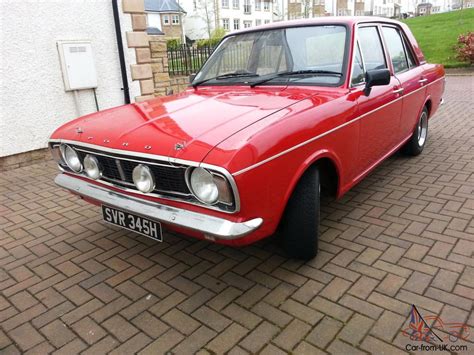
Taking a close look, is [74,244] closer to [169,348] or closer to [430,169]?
[169,348]

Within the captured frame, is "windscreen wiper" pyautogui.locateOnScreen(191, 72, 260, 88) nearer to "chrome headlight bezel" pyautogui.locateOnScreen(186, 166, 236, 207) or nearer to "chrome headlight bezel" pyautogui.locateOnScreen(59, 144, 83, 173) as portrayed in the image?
"chrome headlight bezel" pyautogui.locateOnScreen(59, 144, 83, 173)

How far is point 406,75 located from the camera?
4277mm

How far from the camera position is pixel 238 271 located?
9.41 ft

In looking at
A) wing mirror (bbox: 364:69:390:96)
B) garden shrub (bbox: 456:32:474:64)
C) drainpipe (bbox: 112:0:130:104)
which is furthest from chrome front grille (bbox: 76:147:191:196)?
garden shrub (bbox: 456:32:474:64)

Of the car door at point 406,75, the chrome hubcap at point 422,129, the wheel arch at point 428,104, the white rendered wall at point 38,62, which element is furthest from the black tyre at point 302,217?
the white rendered wall at point 38,62

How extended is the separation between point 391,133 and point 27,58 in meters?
5.06

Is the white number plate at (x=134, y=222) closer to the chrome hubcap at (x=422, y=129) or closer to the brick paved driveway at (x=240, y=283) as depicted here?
the brick paved driveway at (x=240, y=283)

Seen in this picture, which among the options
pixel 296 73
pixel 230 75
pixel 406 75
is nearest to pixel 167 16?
pixel 406 75

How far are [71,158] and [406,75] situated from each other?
11.6 feet

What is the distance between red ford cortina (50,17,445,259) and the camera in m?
2.20

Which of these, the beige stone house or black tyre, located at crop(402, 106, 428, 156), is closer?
black tyre, located at crop(402, 106, 428, 156)

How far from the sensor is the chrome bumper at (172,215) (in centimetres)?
213

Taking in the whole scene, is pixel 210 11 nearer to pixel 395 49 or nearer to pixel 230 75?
pixel 395 49

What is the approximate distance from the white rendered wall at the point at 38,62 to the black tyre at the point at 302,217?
4703 millimetres
